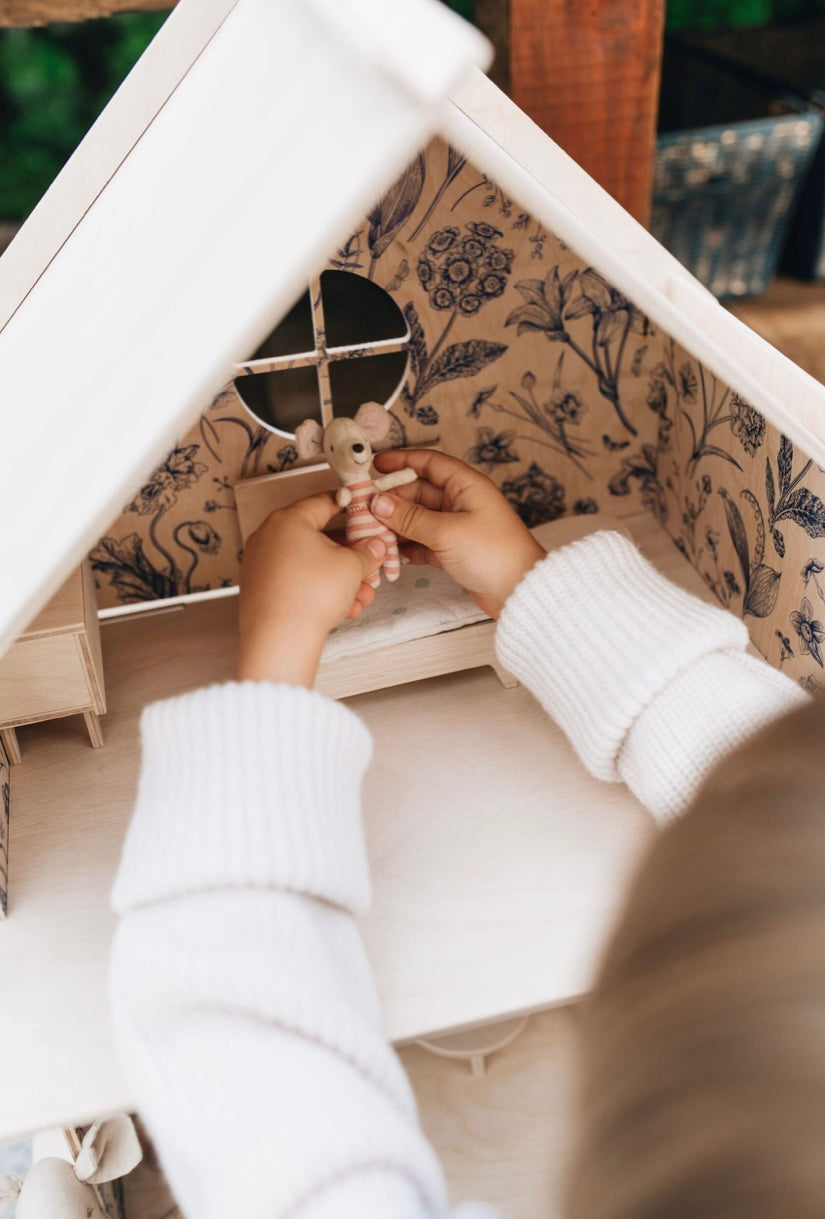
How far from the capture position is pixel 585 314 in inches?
31.0

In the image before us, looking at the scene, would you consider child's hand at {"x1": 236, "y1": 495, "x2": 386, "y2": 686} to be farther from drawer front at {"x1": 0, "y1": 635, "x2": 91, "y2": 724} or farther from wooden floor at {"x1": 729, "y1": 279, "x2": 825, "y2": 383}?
wooden floor at {"x1": 729, "y1": 279, "x2": 825, "y2": 383}

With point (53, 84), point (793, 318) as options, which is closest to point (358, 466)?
point (793, 318)

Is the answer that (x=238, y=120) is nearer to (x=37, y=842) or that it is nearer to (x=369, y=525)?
(x=369, y=525)

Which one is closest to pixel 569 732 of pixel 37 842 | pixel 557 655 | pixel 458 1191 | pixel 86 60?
pixel 557 655

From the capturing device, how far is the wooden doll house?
1.08ft

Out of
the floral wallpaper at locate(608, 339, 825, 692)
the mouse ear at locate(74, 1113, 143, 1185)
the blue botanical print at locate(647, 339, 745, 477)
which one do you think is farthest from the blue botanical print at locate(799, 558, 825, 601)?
the mouse ear at locate(74, 1113, 143, 1185)

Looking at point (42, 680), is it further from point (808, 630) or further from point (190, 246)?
point (808, 630)

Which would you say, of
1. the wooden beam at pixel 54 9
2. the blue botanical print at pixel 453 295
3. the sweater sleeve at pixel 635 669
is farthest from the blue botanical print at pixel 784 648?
the wooden beam at pixel 54 9

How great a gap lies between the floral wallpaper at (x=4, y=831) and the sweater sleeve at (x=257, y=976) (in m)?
0.15

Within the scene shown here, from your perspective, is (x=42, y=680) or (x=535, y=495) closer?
(x=42, y=680)

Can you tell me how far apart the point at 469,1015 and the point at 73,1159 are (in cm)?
40

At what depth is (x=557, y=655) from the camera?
609mm

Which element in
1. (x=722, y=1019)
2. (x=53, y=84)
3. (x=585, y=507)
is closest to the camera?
(x=722, y=1019)

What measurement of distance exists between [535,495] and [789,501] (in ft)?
0.87
